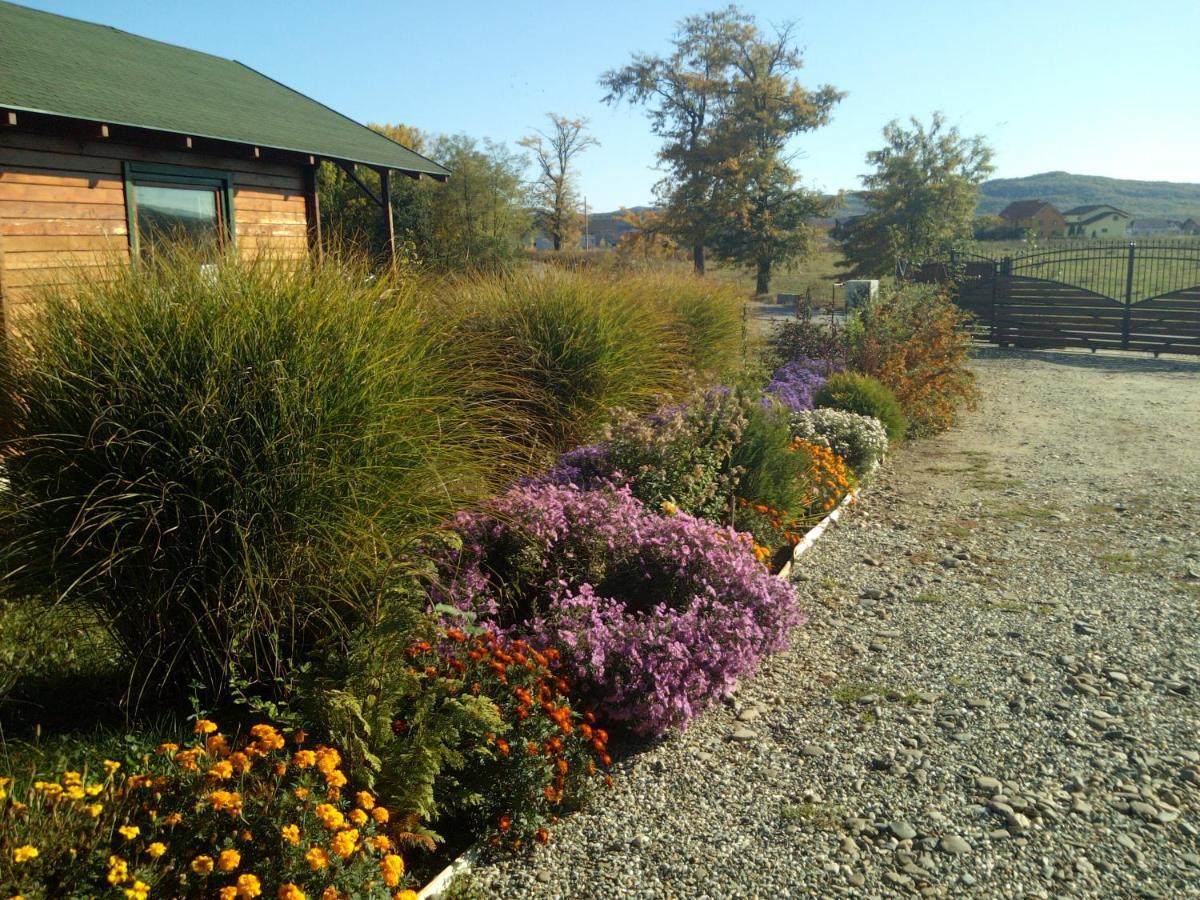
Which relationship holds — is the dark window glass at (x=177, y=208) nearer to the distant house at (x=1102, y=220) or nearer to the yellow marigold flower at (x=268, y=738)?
the yellow marigold flower at (x=268, y=738)

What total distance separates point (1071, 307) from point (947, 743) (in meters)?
16.8

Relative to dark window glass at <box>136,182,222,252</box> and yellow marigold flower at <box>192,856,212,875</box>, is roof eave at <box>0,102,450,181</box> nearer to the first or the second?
dark window glass at <box>136,182,222,252</box>

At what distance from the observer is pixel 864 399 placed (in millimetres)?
9164

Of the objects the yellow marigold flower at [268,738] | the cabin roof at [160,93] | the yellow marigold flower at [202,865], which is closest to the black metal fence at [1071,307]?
the cabin roof at [160,93]

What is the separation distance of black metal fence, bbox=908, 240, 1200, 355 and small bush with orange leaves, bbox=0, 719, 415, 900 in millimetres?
16273

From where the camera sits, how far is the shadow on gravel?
1602 centimetres

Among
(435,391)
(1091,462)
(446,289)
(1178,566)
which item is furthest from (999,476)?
(435,391)

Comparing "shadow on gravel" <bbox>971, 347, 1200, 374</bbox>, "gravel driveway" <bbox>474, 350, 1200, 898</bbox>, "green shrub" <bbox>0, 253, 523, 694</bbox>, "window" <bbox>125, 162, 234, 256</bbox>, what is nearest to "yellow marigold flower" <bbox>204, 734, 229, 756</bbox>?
"green shrub" <bbox>0, 253, 523, 694</bbox>

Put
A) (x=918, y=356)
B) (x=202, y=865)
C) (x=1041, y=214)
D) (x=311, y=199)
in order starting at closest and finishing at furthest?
(x=202, y=865) → (x=918, y=356) → (x=311, y=199) → (x=1041, y=214)

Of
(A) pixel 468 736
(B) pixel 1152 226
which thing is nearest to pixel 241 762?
(A) pixel 468 736

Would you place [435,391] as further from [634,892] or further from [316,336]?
[634,892]

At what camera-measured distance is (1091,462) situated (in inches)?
352

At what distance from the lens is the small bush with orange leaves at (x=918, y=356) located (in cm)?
1045

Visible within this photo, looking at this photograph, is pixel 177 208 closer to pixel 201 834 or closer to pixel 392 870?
pixel 201 834
